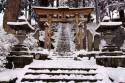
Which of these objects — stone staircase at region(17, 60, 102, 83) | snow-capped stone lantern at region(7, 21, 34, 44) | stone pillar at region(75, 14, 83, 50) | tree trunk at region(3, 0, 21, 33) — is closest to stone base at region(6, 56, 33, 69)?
stone staircase at region(17, 60, 102, 83)

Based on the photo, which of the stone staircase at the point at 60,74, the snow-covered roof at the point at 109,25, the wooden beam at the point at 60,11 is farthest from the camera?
the wooden beam at the point at 60,11

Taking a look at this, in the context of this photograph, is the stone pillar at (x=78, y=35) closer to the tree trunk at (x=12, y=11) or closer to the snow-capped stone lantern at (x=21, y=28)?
the tree trunk at (x=12, y=11)

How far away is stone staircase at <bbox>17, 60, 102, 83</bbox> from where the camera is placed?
10820mm

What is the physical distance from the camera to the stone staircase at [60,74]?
10820 mm

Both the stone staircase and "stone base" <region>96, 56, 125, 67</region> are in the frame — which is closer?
the stone staircase

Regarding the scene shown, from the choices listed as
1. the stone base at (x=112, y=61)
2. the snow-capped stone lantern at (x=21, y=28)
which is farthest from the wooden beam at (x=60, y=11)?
the stone base at (x=112, y=61)

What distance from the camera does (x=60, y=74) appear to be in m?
11.5

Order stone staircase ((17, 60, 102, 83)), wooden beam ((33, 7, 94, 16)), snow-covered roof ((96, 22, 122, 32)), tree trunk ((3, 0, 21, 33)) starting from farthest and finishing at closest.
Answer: wooden beam ((33, 7, 94, 16)) → tree trunk ((3, 0, 21, 33)) → snow-covered roof ((96, 22, 122, 32)) → stone staircase ((17, 60, 102, 83))

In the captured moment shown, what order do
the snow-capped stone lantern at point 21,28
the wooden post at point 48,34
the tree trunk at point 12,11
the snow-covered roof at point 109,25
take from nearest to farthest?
the snow-covered roof at point 109,25 → the snow-capped stone lantern at point 21,28 → the tree trunk at point 12,11 → the wooden post at point 48,34

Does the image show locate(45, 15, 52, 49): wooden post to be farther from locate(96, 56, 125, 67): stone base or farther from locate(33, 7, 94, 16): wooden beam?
locate(96, 56, 125, 67): stone base

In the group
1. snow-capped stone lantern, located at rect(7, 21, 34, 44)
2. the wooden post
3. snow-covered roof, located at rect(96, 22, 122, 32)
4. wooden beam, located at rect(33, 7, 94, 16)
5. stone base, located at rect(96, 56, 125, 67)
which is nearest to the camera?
stone base, located at rect(96, 56, 125, 67)

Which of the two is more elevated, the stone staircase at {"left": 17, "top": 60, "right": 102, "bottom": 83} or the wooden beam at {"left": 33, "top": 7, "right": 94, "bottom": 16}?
the wooden beam at {"left": 33, "top": 7, "right": 94, "bottom": 16}

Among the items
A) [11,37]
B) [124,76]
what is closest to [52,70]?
[124,76]

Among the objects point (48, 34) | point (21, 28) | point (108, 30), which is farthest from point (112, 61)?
point (48, 34)
